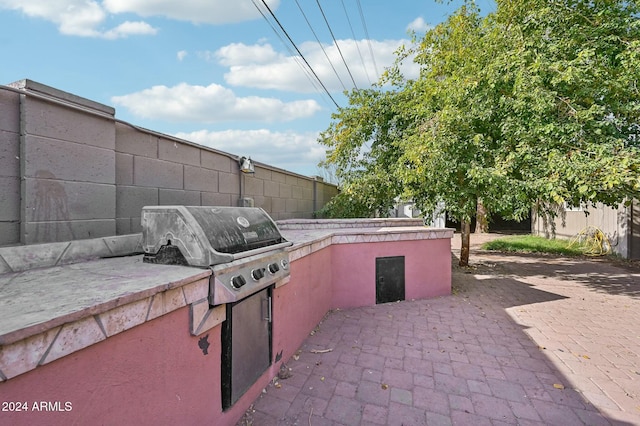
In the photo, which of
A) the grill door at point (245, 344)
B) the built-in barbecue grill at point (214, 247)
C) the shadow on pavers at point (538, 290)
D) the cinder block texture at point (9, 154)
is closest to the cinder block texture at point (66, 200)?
the cinder block texture at point (9, 154)

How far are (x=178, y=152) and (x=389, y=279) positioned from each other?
3697mm

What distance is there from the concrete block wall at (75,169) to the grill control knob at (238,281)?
53.8 inches

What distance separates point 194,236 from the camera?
1.99m

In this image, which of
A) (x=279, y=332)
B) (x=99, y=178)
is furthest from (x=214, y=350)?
(x=99, y=178)

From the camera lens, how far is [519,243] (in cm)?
1237

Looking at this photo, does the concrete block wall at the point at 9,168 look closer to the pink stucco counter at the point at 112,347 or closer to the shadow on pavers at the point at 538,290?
the pink stucco counter at the point at 112,347

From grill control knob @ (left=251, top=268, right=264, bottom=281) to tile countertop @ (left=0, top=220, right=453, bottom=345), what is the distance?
0.44 m

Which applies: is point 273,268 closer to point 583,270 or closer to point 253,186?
point 253,186

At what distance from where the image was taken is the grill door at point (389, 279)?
16.3 ft

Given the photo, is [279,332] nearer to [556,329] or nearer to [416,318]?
[416,318]

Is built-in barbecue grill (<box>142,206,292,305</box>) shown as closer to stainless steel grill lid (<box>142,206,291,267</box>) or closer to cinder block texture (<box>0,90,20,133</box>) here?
stainless steel grill lid (<box>142,206,291,267</box>)

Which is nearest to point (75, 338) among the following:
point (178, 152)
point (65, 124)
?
point (65, 124)

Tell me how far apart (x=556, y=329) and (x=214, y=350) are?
14.8ft

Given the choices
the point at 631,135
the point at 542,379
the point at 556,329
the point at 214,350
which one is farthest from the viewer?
the point at 631,135
